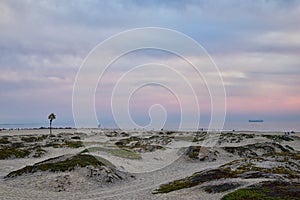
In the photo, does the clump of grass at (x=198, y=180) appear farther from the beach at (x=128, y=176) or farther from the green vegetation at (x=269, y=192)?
the green vegetation at (x=269, y=192)

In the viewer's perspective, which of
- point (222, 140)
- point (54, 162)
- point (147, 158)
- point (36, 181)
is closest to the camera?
point (36, 181)

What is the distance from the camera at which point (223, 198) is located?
1862 cm

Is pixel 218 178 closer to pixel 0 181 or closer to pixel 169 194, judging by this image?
pixel 169 194

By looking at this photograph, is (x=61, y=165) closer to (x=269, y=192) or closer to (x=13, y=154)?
(x=13, y=154)

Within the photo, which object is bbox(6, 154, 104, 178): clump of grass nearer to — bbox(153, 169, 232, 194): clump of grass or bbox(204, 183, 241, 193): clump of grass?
bbox(153, 169, 232, 194): clump of grass

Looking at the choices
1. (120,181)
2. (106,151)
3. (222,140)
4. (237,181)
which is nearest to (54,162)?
(120,181)

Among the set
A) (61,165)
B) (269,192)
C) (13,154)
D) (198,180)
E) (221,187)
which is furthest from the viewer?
(13,154)

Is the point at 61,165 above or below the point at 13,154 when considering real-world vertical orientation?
below

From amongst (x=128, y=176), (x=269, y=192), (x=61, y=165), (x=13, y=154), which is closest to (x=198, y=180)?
(x=269, y=192)

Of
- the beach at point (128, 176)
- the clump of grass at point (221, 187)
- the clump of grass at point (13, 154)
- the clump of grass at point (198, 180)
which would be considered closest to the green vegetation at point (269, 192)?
the beach at point (128, 176)

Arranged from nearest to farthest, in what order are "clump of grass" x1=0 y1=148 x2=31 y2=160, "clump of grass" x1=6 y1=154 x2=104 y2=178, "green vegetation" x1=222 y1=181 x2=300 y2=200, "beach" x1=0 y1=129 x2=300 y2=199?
1. "green vegetation" x1=222 y1=181 x2=300 y2=200
2. "beach" x1=0 y1=129 x2=300 y2=199
3. "clump of grass" x1=6 y1=154 x2=104 y2=178
4. "clump of grass" x1=0 y1=148 x2=31 y2=160

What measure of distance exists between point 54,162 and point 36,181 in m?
5.28

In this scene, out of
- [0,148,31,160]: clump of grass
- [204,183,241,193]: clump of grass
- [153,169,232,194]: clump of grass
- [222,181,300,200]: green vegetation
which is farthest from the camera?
[0,148,31,160]: clump of grass

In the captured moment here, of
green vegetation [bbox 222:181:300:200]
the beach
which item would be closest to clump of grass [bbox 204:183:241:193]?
the beach
